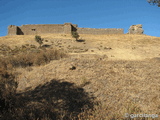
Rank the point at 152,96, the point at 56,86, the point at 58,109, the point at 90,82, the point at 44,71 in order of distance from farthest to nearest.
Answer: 1. the point at 44,71
2. the point at 90,82
3. the point at 56,86
4. the point at 152,96
5. the point at 58,109

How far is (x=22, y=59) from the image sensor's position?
9305 millimetres

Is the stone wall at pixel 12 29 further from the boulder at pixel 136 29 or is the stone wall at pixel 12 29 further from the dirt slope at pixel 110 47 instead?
the boulder at pixel 136 29

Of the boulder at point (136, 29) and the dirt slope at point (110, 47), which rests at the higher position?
the boulder at point (136, 29)

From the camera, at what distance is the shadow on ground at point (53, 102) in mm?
3650

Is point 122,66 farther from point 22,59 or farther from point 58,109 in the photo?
point 22,59

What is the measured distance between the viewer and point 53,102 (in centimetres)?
454

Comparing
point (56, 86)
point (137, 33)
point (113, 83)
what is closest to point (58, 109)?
point (56, 86)

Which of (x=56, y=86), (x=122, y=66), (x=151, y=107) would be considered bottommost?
(x=151, y=107)

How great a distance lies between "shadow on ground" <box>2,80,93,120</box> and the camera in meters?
3.65

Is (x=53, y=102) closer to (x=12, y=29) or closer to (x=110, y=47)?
(x=110, y=47)

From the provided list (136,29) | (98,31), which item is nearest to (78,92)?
(98,31)

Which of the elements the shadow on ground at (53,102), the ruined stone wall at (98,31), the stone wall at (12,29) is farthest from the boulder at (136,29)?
the shadow on ground at (53,102)

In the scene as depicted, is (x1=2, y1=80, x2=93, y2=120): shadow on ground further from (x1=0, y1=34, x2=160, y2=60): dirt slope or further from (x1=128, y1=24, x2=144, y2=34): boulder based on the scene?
(x1=128, y1=24, x2=144, y2=34): boulder

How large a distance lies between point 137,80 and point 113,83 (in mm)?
1517
